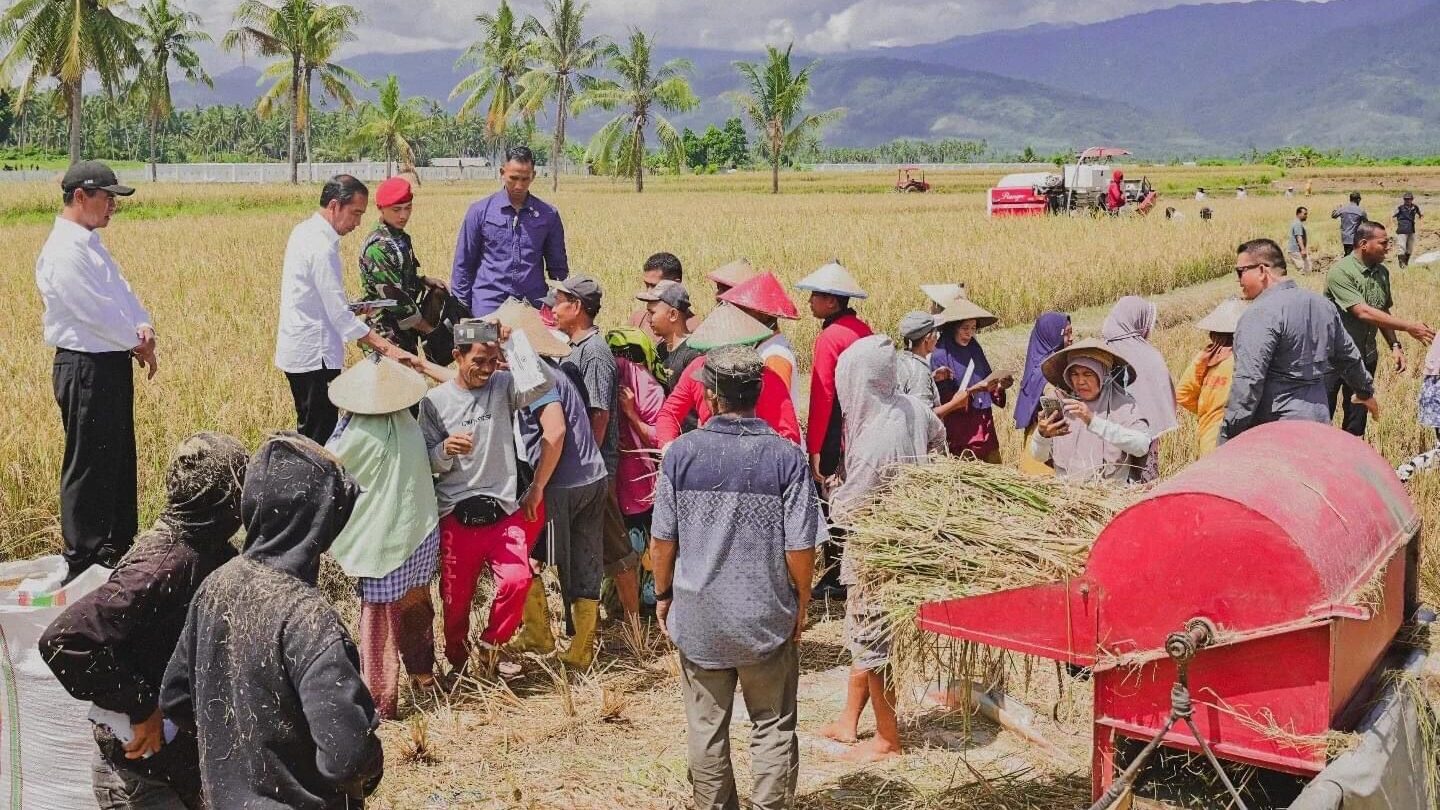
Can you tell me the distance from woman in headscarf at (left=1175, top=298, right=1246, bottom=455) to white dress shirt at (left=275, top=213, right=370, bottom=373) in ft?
14.8

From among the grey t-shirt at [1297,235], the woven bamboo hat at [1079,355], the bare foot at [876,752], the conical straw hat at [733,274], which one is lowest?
the bare foot at [876,752]

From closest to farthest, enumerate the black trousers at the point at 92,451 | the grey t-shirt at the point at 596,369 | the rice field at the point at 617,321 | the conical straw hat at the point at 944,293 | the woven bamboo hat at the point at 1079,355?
the rice field at the point at 617,321
the woven bamboo hat at the point at 1079,355
the grey t-shirt at the point at 596,369
the black trousers at the point at 92,451
the conical straw hat at the point at 944,293

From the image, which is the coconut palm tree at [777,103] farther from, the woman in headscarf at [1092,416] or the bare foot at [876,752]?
the bare foot at [876,752]

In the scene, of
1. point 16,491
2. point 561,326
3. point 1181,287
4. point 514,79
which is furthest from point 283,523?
point 514,79

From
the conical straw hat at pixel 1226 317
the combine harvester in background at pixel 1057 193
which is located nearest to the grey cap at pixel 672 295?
the conical straw hat at pixel 1226 317

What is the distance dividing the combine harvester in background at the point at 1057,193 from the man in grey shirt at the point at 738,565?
26.7 metres

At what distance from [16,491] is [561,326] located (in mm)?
3182

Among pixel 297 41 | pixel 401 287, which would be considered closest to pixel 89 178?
pixel 401 287

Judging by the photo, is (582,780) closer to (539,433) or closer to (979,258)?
(539,433)

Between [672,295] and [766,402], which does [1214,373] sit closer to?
[766,402]

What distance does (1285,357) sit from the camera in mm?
5809

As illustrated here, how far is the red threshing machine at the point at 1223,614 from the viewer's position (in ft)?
10.4

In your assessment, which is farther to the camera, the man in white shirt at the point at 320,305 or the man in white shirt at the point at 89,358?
the man in white shirt at the point at 320,305

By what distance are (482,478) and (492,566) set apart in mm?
390
